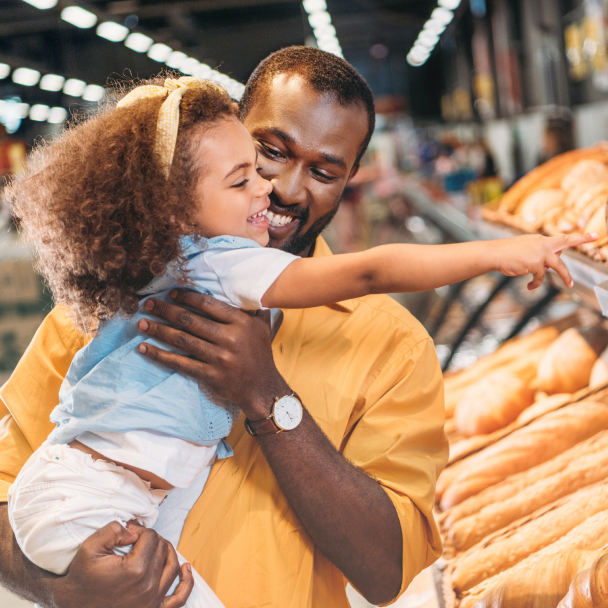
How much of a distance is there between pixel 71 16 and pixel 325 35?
12.6ft

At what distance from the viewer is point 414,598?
1457 mm

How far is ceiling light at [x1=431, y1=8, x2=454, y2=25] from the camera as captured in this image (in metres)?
5.86

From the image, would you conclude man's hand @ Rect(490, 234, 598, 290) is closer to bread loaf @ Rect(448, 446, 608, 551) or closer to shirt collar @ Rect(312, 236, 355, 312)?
shirt collar @ Rect(312, 236, 355, 312)

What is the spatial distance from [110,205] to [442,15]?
21.2ft

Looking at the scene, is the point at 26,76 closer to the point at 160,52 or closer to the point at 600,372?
the point at 160,52

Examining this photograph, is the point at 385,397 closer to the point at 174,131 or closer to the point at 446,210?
the point at 174,131

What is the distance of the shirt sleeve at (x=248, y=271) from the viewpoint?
1.00m

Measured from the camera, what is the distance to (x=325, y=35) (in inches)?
247

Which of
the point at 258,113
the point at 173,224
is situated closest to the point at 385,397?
the point at 173,224

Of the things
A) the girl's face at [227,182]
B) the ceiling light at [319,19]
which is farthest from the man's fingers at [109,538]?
the ceiling light at [319,19]

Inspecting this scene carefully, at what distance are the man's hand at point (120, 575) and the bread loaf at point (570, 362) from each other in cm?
138

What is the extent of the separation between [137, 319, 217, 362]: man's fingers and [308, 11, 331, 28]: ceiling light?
15.6ft

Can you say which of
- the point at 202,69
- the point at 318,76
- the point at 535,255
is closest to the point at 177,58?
the point at 202,69

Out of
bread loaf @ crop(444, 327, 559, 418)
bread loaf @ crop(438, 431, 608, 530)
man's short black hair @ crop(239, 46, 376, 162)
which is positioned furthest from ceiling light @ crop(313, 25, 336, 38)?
bread loaf @ crop(438, 431, 608, 530)
